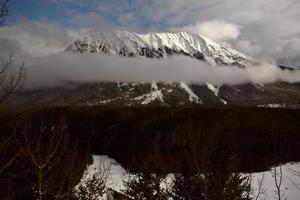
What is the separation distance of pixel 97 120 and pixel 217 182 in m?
105

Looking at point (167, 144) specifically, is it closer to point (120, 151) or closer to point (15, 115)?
point (120, 151)

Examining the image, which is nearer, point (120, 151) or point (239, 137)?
point (239, 137)

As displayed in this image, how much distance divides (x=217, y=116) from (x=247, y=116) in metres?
6.74

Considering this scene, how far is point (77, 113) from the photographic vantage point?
5084 inches

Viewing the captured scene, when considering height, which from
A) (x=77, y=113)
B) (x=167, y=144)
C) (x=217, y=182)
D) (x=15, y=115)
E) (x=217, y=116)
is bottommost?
(x=15, y=115)

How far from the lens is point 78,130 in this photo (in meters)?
121

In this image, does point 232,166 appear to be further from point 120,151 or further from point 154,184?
point 120,151

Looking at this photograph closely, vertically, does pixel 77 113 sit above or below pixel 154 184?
above

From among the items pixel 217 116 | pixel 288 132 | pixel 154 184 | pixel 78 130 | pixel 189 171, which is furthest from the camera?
pixel 78 130

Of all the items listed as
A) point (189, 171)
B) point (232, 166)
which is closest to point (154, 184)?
point (189, 171)

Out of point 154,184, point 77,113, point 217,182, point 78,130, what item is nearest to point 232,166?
point 217,182

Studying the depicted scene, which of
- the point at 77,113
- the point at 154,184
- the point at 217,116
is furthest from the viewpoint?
the point at 77,113

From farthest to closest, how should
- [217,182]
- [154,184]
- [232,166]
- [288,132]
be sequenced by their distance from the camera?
1. [288,132]
2. [154,184]
3. [232,166]
4. [217,182]

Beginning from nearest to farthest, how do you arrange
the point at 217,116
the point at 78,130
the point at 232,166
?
1. the point at 232,166
2. the point at 217,116
3. the point at 78,130
